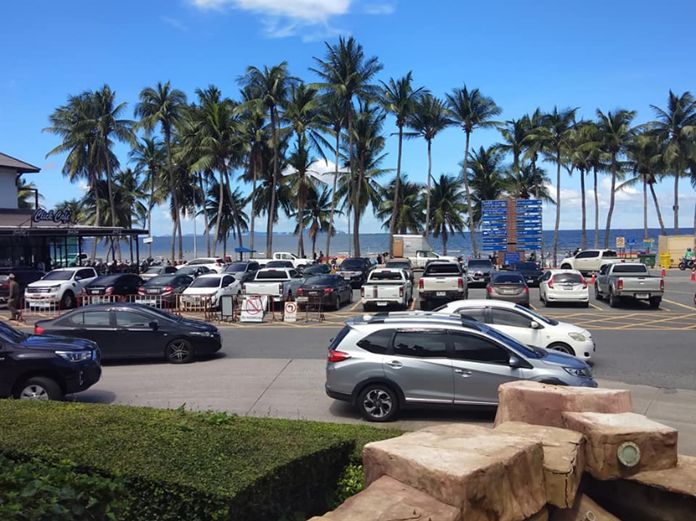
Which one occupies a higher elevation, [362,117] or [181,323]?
[362,117]

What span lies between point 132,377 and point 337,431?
8.62 metres

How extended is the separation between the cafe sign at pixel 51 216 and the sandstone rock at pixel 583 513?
38.7 meters

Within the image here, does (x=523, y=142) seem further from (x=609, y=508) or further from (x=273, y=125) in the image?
(x=609, y=508)

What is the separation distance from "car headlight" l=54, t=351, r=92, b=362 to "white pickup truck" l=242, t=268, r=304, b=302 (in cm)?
1505

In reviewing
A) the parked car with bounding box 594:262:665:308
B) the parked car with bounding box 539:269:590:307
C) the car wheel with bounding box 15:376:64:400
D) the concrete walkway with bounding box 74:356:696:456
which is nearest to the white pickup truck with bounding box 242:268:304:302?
the parked car with bounding box 539:269:590:307

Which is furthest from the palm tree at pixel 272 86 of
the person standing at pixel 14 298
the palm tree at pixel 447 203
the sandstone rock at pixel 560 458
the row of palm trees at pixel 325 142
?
the sandstone rock at pixel 560 458

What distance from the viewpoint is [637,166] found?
Result: 5975 cm

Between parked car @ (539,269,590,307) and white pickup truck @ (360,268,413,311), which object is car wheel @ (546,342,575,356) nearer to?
white pickup truck @ (360,268,413,311)

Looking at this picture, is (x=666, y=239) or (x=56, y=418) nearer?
(x=56, y=418)

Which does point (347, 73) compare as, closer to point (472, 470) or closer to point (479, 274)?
point (479, 274)

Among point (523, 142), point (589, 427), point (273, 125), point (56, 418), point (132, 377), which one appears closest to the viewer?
point (589, 427)

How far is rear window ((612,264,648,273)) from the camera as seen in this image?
26609mm

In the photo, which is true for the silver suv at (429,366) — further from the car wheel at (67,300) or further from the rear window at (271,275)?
the car wheel at (67,300)

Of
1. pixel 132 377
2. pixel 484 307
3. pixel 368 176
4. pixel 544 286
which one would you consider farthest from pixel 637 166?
pixel 132 377
